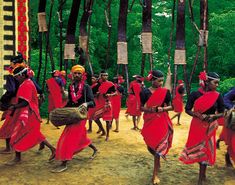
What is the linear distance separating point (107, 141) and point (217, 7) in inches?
749

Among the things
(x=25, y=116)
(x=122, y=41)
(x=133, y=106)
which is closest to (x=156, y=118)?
(x=25, y=116)

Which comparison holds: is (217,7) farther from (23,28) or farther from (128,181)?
(128,181)

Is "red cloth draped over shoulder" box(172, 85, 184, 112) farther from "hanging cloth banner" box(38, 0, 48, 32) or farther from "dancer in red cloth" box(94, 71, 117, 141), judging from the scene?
"hanging cloth banner" box(38, 0, 48, 32)

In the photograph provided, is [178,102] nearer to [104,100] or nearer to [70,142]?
[104,100]

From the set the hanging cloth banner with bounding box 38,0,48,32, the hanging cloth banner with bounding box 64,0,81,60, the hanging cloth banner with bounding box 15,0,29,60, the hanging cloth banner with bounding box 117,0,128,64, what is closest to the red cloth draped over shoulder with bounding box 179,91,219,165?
the hanging cloth banner with bounding box 117,0,128,64

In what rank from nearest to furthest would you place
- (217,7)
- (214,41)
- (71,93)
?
(71,93), (214,41), (217,7)

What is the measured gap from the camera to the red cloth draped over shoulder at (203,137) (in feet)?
20.4

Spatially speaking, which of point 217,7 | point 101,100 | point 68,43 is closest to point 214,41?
point 217,7

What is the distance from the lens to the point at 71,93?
23.8 feet

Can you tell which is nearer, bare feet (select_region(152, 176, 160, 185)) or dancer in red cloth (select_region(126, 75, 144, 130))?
bare feet (select_region(152, 176, 160, 185))

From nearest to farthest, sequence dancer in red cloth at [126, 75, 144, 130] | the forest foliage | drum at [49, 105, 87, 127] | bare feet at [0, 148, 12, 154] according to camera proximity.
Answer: drum at [49, 105, 87, 127] < bare feet at [0, 148, 12, 154] < dancer in red cloth at [126, 75, 144, 130] < the forest foliage

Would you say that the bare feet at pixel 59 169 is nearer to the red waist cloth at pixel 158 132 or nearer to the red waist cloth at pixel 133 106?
the red waist cloth at pixel 158 132

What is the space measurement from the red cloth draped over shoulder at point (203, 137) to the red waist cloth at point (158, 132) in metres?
0.40

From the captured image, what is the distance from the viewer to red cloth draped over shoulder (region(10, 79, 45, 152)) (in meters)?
7.22
